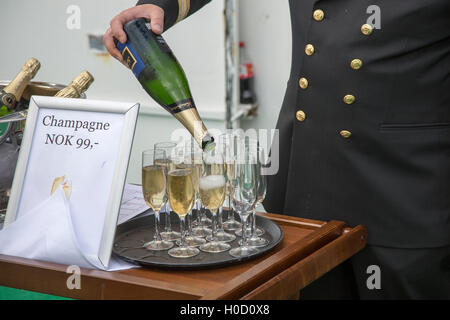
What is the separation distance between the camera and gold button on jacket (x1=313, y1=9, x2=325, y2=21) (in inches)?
51.2

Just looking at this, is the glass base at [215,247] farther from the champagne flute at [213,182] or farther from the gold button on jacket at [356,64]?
the gold button on jacket at [356,64]

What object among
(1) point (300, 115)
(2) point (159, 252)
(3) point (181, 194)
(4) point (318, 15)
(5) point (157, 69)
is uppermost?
(4) point (318, 15)

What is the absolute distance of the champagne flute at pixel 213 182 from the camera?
3.29 ft

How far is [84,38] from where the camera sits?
329 cm

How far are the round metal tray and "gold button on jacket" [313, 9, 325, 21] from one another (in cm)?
46

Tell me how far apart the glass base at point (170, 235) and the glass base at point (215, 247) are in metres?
0.07

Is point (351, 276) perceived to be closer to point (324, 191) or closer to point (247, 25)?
point (324, 191)

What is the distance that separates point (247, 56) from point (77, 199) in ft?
6.99

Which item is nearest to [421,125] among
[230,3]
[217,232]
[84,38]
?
[217,232]

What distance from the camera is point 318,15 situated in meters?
1.30

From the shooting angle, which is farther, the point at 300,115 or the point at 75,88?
the point at 300,115

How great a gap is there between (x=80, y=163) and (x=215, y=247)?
277mm

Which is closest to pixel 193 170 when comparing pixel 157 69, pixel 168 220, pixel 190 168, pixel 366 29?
pixel 190 168

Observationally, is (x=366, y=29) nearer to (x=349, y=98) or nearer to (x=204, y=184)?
(x=349, y=98)
